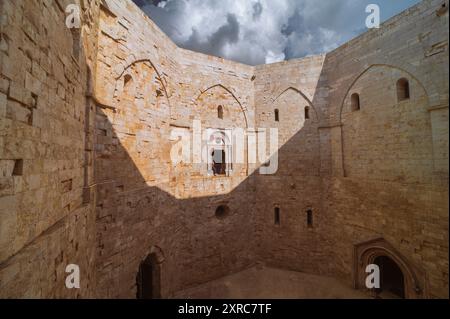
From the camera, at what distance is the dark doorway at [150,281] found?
6.81 meters

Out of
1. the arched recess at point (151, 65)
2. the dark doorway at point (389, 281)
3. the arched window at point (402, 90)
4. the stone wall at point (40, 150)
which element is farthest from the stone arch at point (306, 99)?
the stone wall at point (40, 150)

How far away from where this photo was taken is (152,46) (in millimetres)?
6406

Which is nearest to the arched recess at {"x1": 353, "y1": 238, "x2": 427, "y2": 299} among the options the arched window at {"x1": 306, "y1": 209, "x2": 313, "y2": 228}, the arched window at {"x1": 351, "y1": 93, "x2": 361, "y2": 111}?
the arched window at {"x1": 306, "y1": 209, "x2": 313, "y2": 228}

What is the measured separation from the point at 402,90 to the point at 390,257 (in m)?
5.41

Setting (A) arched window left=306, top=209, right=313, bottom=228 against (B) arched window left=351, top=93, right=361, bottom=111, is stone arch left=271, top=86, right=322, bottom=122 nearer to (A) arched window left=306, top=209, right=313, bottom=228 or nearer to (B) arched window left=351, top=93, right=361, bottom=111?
(B) arched window left=351, top=93, right=361, bottom=111

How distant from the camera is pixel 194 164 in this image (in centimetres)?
839

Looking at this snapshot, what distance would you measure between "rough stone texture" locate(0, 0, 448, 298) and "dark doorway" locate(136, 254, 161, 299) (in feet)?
0.86

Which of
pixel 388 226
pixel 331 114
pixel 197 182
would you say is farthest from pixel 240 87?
pixel 388 226

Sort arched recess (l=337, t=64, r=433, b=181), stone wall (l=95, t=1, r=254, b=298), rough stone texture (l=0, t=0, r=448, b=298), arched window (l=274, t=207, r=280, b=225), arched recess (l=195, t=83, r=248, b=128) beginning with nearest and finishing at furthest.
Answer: rough stone texture (l=0, t=0, r=448, b=298) < stone wall (l=95, t=1, r=254, b=298) < arched recess (l=337, t=64, r=433, b=181) < arched recess (l=195, t=83, r=248, b=128) < arched window (l=274, t=207, r=280, b=225)

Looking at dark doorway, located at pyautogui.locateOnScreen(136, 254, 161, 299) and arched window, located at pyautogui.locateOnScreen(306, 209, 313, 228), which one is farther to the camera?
arched window, located at pyautogui.locateOnScreen(306, 209, 313, 228)

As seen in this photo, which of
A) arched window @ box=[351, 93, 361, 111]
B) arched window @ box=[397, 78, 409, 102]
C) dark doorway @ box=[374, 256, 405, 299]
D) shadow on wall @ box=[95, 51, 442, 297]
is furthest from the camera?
arched window @ box=[351, 93, 361, 111]

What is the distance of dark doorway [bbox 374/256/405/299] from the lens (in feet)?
24.3

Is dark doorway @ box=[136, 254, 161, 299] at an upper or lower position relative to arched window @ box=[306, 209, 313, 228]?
lower

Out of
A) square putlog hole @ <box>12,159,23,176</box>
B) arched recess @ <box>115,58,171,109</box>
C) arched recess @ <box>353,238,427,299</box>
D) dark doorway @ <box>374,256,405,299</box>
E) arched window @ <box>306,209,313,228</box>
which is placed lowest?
dark doorway @ <box>374,256,405,299</box>
